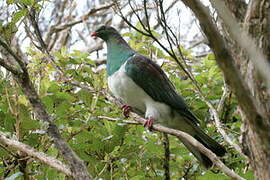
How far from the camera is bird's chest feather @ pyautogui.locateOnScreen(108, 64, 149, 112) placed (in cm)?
349

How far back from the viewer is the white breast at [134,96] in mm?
3490

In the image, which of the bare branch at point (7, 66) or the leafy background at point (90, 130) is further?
the leafy background at point (90, 130)

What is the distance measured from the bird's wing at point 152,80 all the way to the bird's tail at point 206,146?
0.33 meters

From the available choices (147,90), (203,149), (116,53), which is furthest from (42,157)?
(116,53)

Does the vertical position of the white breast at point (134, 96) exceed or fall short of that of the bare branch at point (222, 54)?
it falls short

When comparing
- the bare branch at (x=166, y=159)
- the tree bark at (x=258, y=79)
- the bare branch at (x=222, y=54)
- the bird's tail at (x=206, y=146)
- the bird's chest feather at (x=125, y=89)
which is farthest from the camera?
the bird's chest feather at (x=125, y=89)

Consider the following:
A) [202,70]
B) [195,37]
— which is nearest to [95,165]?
[202,70]

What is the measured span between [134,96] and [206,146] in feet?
2.48

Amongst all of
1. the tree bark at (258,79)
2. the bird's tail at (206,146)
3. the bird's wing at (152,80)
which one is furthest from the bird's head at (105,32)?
the tree bark at (258,79)

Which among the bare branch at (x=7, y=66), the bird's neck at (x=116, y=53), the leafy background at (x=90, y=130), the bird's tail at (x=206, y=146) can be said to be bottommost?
the bird's tail at (x=206, y=146)

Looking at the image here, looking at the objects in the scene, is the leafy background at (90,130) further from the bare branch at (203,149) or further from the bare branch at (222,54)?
the bare branch at (222,54)

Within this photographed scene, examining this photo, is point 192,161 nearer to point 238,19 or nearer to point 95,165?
point 95,165

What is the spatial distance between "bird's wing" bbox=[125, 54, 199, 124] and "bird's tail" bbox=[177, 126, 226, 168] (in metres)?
0.33

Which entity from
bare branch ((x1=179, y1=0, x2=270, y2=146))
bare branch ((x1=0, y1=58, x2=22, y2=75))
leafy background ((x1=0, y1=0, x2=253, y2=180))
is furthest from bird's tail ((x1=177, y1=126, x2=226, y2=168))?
bare branch ((x1=179, y1=0, x2=270, y2=146))
